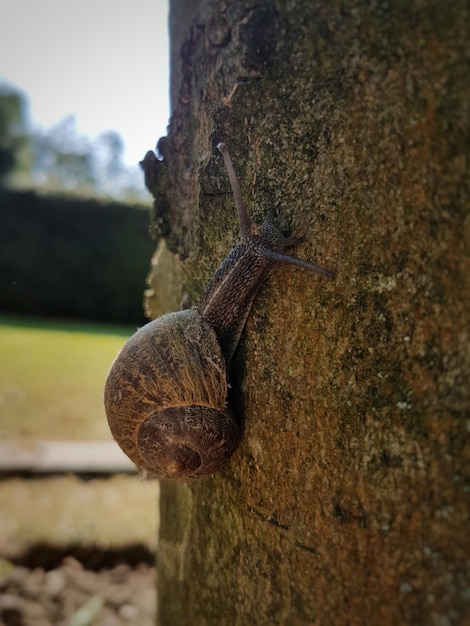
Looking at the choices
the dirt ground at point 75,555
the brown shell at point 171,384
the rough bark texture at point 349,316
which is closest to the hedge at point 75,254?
the dirt ground at point 75,555

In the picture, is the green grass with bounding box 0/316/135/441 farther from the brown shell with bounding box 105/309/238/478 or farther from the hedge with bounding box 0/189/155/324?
the hedge with bounding box 0/189/155/324

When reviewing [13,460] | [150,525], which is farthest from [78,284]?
[150,525]

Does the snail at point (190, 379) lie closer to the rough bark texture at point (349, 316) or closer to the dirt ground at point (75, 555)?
the rough bark texture at point (349, 316)

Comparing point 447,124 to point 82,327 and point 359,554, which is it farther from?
point 82,327

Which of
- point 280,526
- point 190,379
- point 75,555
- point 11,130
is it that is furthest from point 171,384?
point 11,130

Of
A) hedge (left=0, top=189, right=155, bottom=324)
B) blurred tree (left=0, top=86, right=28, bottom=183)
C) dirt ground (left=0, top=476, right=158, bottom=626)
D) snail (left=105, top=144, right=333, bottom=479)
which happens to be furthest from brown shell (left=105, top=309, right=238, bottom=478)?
blurred tree (left=0, top=86, right=28, bottom=183)

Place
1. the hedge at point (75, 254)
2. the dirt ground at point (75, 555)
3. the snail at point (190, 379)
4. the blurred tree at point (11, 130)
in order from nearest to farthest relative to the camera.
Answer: the snail at point (190, 379) → the dirt ground at point (75, 555) → the hedge at point (75, 254) → the blurred tree at point (11, 130)

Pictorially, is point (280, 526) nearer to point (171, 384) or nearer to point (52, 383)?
point (171, 384)

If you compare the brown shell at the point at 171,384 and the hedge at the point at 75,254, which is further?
the hedge at the point at 75,254
